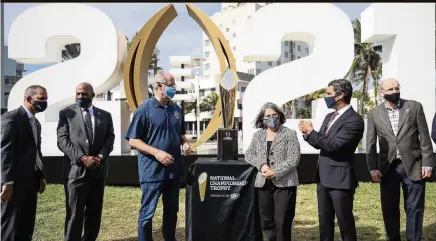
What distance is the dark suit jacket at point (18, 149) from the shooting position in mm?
3018

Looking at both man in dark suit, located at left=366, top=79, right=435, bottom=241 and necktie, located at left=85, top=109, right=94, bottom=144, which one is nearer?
man in dark suit, located at left=366, top=79, right=435, bottom=241

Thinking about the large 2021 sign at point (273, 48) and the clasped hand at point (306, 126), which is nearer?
the clasped hand at point (306, 126)

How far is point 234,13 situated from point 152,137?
54443 mm

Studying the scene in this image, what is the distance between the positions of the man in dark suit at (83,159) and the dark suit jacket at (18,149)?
30 cm

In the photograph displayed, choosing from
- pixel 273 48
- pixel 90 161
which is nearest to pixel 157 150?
pixel 90 161

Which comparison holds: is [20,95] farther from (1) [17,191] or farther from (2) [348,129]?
(2) [348,129]

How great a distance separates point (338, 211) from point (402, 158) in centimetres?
83

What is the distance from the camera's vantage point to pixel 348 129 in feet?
10.5

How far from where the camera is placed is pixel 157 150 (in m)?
3.29

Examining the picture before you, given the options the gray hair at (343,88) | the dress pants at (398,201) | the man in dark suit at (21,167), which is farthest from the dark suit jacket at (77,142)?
the dress pants at (398,201)

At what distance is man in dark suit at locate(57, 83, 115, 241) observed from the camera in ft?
11.5

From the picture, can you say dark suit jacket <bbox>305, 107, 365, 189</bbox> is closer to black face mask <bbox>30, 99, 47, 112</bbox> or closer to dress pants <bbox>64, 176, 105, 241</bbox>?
dress pants <bbox>64, 176, 105, 241</bbox>

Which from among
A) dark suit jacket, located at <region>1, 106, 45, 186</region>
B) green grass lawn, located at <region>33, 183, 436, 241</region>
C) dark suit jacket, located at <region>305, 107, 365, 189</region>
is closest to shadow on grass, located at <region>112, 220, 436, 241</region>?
green grass lawn, located at <region>33, 183, 436, 241</region>

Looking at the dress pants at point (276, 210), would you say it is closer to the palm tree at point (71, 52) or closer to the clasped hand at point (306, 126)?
the clasped hand at point (306, 126)
